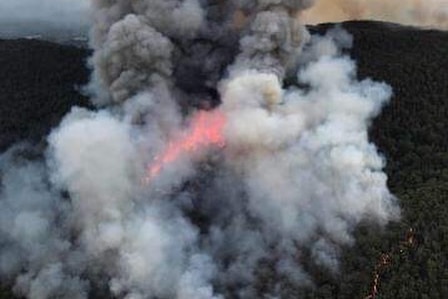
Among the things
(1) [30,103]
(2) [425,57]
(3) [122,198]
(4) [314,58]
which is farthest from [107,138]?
(2) [425,57]

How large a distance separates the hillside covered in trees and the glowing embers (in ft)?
48.0

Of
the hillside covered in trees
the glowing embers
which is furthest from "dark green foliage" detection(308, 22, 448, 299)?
the glowing embers

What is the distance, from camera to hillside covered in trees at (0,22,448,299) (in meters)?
64.5

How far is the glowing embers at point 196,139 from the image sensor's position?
74312 mm

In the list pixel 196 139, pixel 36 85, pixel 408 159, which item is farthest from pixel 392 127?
pixel 36 85

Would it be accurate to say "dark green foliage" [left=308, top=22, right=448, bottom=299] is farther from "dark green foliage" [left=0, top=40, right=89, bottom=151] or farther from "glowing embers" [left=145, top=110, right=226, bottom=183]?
"dark green foliage" [left=0, top=40, right=89, bottom=151]

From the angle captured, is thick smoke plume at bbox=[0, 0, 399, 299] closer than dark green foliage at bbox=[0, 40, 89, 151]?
Yes

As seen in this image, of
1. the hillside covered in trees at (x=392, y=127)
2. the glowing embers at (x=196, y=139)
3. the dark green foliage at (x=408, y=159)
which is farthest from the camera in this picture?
the glowing embers at (x=196, y=139)

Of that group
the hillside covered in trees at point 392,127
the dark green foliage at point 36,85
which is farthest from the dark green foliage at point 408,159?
the dark green foliage at point 36,85

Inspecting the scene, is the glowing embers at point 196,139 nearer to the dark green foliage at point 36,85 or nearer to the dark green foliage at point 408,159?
the dark green foliage at point 408,159

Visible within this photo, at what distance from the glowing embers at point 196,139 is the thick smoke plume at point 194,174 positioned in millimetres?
438

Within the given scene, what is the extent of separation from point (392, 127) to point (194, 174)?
71.1ft

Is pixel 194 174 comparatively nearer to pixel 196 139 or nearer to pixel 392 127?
pixel 196 139

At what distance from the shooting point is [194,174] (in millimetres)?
74375
